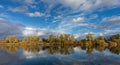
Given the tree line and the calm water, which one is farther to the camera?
the tree line

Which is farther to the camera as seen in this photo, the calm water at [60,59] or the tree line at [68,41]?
the tree line at [68,41]

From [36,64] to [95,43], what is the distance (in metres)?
100

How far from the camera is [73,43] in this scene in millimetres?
147500

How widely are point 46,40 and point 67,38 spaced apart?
2126 cm

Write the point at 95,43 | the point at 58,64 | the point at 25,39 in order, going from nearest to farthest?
the point at 58,64 → the point at 95,43 → the point at 25,39

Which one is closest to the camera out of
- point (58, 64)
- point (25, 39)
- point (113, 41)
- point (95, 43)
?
point (58, 64)

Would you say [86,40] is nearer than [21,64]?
No

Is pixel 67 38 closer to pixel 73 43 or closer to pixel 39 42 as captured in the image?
pixel 73 43

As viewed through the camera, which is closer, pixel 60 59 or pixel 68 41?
pixel 60 59

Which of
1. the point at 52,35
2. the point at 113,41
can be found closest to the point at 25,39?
the point at 52,35

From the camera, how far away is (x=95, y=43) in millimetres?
132125

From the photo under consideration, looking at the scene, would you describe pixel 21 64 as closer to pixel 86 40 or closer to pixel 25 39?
pixel 86 40

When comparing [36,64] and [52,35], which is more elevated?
[52,35]

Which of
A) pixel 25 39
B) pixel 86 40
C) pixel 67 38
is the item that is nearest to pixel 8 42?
pixel 25 39
